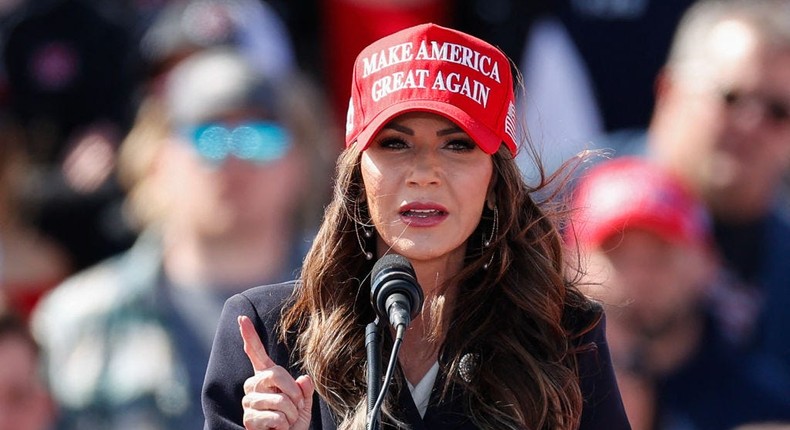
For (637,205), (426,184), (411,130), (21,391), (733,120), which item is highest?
(411,130)

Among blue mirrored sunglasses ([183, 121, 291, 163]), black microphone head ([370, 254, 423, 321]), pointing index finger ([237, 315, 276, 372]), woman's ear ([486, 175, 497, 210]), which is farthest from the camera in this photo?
blue mirrored sunglasses ([183, 121, 291, 163])

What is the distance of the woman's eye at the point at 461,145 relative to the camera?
3467 mm

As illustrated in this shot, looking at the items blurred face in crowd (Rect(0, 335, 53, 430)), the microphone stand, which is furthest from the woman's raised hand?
blurred face in crowd (Rect(0, 335, 53, 430))

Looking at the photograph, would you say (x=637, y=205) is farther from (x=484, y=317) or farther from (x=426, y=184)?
(x=426, y=184)

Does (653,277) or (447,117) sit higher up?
(447,117)

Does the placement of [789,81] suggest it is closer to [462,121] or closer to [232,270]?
[232,270]

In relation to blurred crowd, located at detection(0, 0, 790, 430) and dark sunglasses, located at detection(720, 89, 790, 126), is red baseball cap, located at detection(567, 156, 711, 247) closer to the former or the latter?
blurred crowd, located at detection(0, 0, 790, 430)

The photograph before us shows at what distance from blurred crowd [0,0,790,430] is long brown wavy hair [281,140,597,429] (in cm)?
175

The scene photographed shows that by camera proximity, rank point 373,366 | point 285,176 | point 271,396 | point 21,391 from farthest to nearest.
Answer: point 285,176
point 21,391
point 271,396
point 373,366

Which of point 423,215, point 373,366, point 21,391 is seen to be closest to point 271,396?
point 373,366

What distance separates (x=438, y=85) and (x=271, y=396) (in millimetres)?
763

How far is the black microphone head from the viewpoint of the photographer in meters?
3.09

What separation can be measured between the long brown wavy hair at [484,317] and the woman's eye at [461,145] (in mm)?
95

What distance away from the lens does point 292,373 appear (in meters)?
3.54
